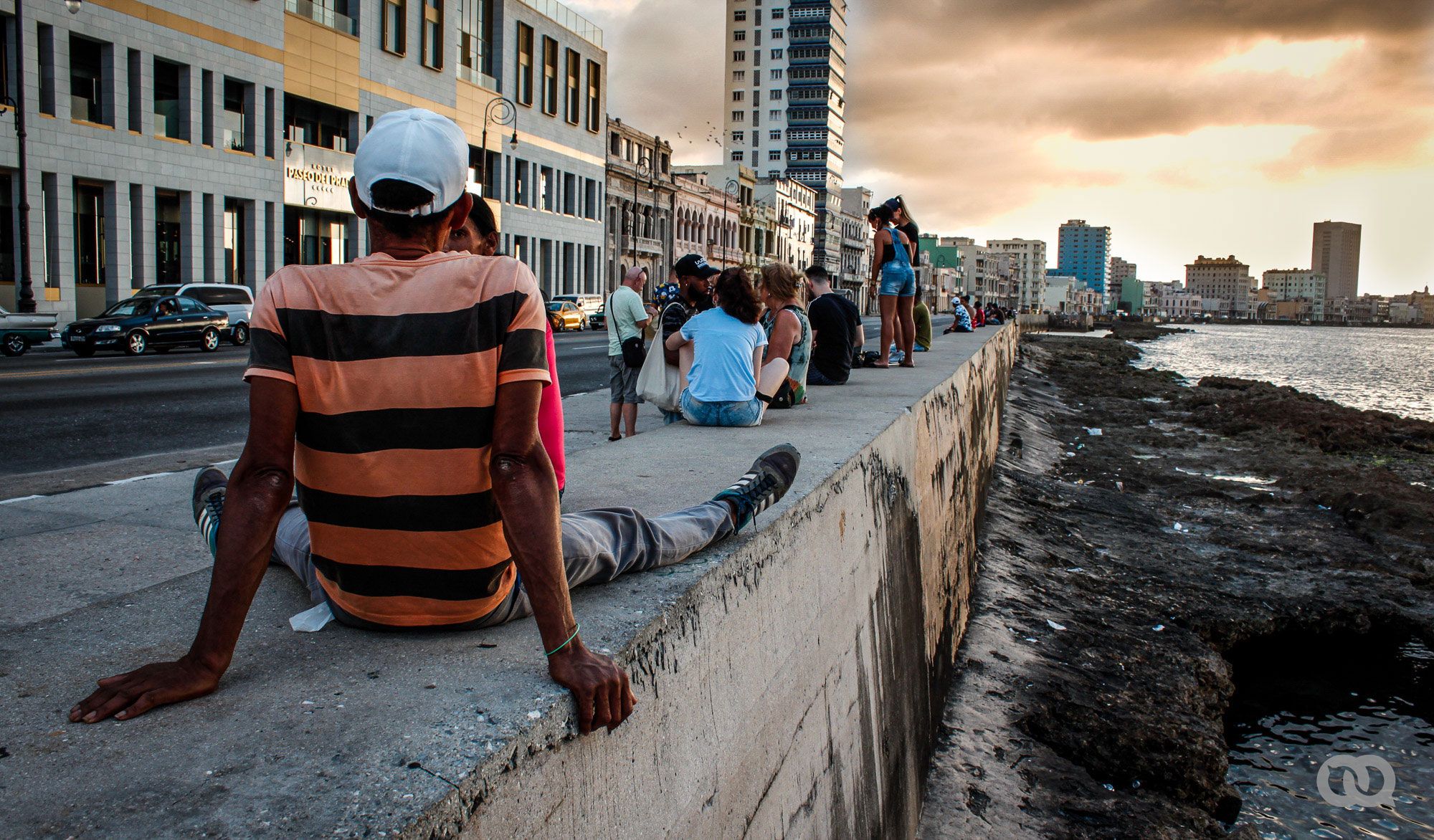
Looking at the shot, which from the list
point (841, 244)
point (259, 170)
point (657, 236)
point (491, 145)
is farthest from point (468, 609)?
point (841, 244)

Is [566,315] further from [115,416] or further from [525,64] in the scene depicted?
[115,416]

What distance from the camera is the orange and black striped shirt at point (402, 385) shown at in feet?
6.42

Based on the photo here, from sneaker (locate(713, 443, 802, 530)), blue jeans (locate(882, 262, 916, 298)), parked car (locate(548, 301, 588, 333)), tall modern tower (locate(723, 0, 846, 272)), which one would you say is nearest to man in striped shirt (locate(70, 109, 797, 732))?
sneaker (locate(713, 443, 802, 530))

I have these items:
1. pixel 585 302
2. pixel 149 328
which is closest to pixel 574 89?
pixel 585 302

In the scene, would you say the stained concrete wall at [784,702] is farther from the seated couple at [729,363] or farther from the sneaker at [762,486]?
the seated couple at [729,363]

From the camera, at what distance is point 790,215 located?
91.5m

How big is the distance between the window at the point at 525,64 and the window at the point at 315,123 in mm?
11006

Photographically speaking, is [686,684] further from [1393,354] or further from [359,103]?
[1393,354]

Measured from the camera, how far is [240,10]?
100ft

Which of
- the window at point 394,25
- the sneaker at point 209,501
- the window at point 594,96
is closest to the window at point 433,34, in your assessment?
the window at point 394,25

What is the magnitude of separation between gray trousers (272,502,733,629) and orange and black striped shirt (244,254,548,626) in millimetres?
255

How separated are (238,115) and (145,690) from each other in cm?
3389

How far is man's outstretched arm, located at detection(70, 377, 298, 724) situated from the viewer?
6.23ft

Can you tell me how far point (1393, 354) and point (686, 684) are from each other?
316 ft
